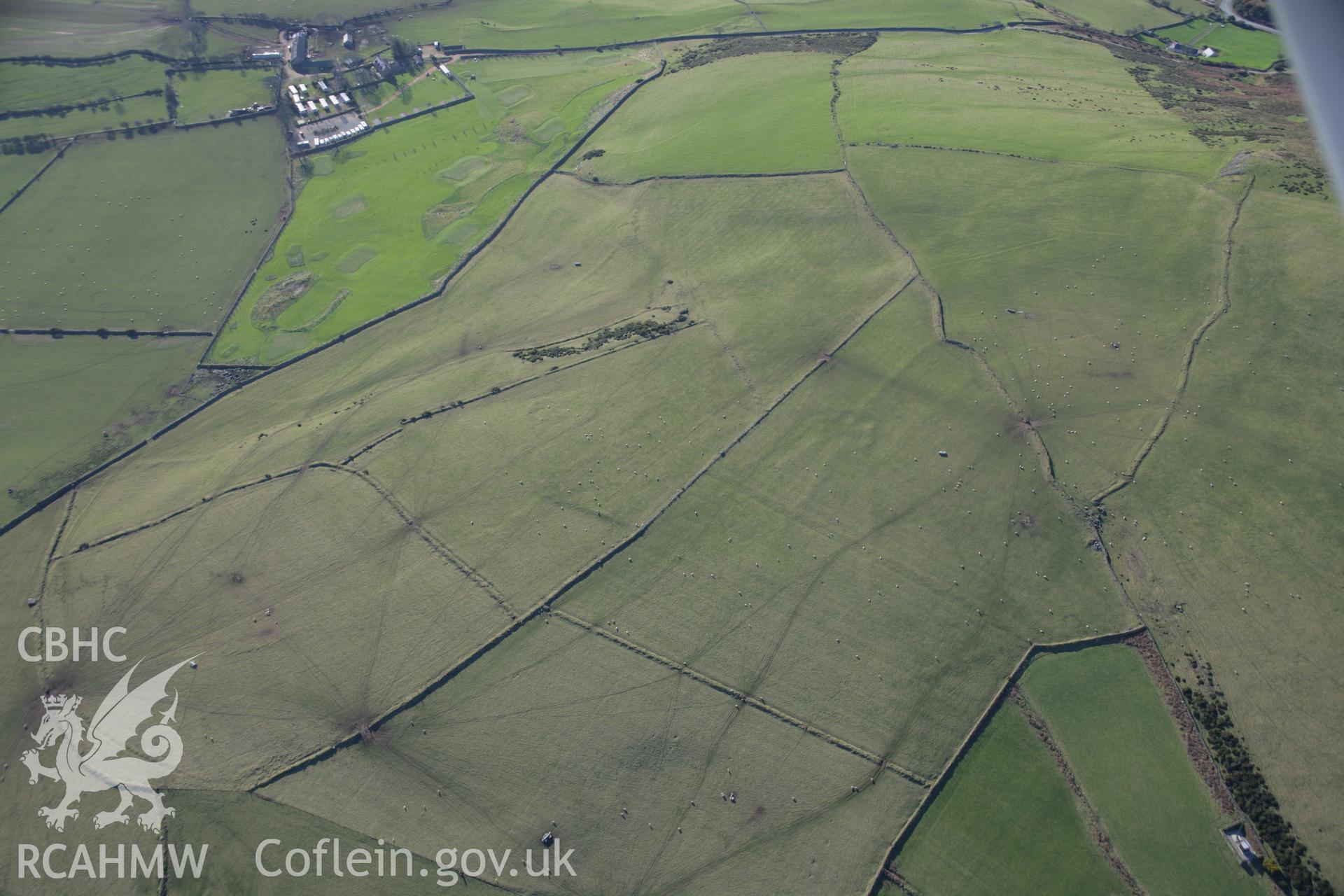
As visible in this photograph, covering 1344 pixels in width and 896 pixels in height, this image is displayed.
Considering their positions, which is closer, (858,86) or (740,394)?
(740,394)

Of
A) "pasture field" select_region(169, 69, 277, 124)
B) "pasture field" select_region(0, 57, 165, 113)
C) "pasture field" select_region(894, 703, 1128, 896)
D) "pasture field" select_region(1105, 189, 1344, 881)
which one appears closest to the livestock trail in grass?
"pasture field" select_region(894, 703, 1128, 896)

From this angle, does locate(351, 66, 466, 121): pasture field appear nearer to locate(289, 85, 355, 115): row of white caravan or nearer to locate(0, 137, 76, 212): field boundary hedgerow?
locate(289, 85, 355, 115): row of white caravan

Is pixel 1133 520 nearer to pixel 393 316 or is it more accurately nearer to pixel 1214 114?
pixel 1214 114

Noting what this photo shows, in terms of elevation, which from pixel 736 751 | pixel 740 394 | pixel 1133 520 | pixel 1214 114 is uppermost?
pixel 1214 114

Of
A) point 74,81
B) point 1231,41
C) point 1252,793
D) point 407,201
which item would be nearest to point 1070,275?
point 1252,793

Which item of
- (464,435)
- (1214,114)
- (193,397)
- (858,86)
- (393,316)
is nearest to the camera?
(464,435)

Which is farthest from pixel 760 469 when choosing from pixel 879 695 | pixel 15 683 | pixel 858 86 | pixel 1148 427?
pixel 858 86

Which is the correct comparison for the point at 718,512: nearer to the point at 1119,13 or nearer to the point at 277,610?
the point at 277,610

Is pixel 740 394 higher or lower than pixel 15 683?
higher
